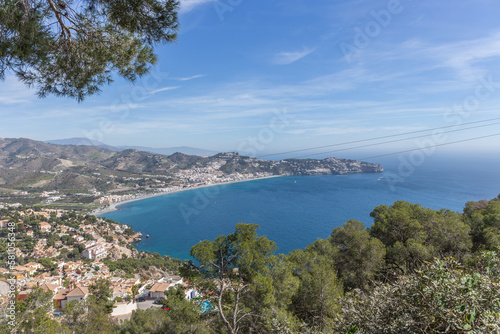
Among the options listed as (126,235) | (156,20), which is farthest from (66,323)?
(126,235)

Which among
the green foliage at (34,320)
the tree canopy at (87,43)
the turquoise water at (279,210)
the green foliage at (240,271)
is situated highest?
the tree canopy at (87,43)

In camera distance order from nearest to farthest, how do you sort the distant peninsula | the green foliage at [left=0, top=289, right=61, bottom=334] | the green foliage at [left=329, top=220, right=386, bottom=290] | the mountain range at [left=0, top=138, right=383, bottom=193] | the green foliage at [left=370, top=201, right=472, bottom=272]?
the green foliage at [left=0, top=289, right=61, bottom=334], the green foliage at [left=370, top=201, right=472, bottom=272], the green foliage at [left=329, top=220, right=386, bottom=290], the distant peninsula, the mountain range at [left=0, top=138, right=383, bottom=193]

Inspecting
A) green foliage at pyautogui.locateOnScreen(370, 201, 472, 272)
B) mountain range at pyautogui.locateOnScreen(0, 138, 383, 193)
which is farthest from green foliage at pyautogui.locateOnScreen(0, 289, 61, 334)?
mountain range at pyautogui.locateOnScreen(0, 138, 383, 193)

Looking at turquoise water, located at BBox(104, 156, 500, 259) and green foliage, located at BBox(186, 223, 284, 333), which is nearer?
green foliage, located at BBox(186, 223, 284, 333)

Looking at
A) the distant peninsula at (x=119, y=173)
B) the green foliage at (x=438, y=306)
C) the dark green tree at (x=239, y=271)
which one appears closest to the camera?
the green foliage at (x=438, y=306)

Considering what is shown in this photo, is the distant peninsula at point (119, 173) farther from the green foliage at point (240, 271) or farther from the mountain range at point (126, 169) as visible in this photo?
the green foliage at point (240, 271)

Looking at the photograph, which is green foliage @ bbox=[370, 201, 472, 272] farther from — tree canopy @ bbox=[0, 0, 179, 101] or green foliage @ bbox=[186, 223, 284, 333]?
tree canopy @ bbox=[0, 0, 179, 101]

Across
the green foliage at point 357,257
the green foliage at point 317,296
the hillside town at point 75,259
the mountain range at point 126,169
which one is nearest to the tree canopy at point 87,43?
the green foliage at point 317,296

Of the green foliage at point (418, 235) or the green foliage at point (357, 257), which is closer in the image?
the green foliage at point (418, 235)

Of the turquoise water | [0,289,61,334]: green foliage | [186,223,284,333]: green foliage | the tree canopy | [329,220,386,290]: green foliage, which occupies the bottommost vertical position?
the turquoise water
